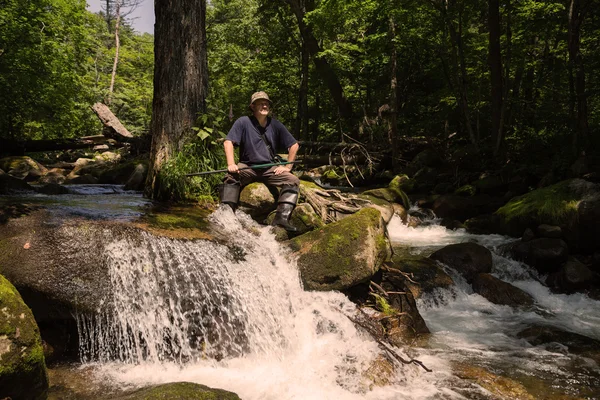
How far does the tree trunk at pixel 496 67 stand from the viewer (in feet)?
46.0

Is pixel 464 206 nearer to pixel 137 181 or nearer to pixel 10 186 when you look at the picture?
pixel 137 181

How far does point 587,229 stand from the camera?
898 centimetres

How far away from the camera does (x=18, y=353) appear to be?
112 inches

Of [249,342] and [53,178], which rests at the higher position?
[53,178]

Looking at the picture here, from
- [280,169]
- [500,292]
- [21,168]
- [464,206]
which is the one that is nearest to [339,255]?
[280,169]

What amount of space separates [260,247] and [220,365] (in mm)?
1701

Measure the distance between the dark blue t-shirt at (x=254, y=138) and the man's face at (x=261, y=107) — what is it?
0.15 m

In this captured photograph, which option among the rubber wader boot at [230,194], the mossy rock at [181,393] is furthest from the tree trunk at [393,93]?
the mossy rock at [181,393]

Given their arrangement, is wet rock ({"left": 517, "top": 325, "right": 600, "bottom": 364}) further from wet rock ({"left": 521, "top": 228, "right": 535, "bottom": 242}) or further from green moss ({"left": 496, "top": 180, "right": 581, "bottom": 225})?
green moss ({"left": 496, "top": 180, "right": 581, "bottom": 225})

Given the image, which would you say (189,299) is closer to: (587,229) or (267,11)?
(587,229)

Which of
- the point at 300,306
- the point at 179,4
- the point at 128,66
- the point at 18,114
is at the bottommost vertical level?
the point at 300,306

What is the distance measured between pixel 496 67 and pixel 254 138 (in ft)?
40.0

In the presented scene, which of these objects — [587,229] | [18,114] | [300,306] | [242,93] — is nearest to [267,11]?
[242,93]

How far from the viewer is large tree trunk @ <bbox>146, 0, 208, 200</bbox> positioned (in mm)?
7551
